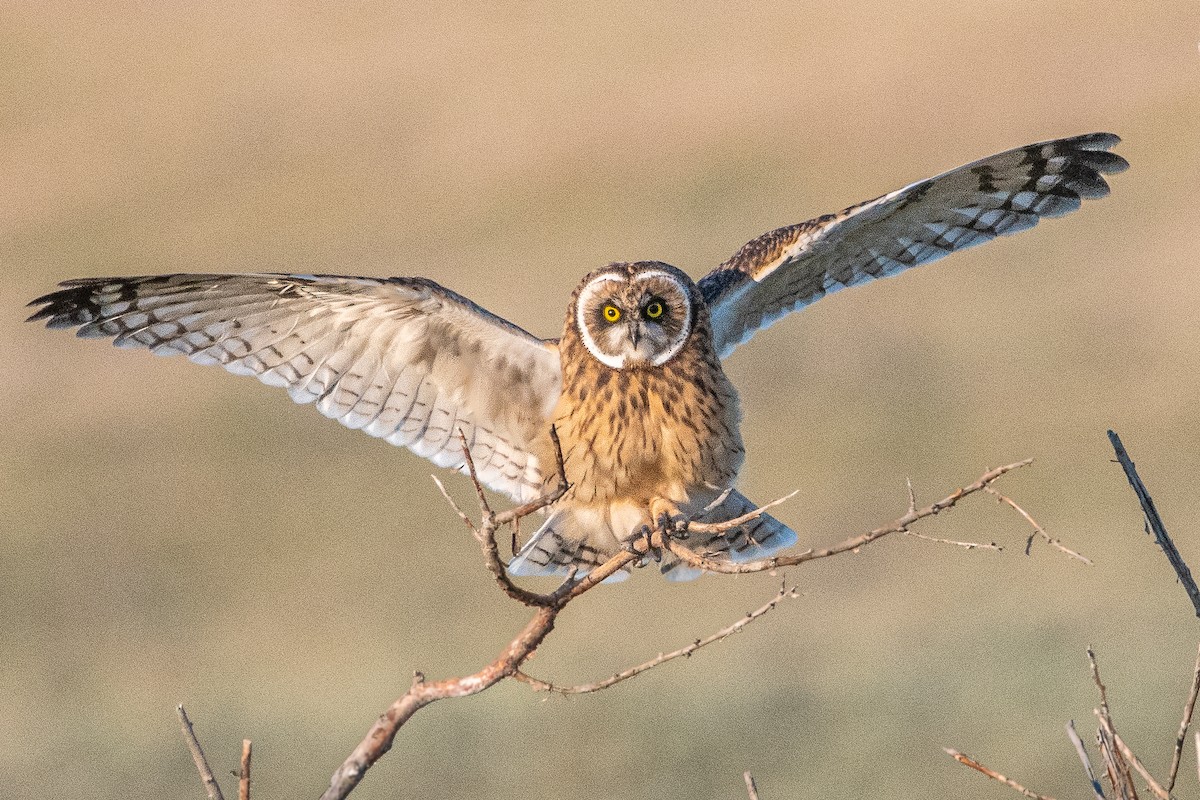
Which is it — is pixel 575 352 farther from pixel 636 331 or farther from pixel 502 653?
pixel 502 653

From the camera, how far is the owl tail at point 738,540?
6.63 m

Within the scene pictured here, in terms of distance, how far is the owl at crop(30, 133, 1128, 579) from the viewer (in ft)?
20.3

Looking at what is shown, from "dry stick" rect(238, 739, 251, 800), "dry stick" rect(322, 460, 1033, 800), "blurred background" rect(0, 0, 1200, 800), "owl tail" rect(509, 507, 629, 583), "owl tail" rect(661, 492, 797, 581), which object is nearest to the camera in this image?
"dry stick" rect(238, 739, 251, 800)

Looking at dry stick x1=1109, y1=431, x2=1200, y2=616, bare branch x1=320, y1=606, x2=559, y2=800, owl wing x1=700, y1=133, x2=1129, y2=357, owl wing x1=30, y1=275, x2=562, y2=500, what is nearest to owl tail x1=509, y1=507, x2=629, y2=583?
owl wing x1=30, y1=275, x2=562, y2=500

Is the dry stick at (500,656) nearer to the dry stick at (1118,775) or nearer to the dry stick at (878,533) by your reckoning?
the dry stick at (878,533)

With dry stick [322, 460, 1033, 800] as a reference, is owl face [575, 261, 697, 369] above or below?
above

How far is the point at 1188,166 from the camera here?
2148cm

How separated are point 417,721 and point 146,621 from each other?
2.73 metres

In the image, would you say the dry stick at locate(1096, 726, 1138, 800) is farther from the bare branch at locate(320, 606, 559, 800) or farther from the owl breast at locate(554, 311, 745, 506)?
the owl breast at locate(554, 311, 745, 506)

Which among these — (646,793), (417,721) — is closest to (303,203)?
(417,721)

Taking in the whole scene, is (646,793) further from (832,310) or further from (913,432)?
(832,310)

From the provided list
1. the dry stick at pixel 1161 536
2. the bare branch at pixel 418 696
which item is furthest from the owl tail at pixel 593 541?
the dry stick at pixel 1161 536

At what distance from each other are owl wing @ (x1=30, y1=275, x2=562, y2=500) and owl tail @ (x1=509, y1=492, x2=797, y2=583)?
20 centimetres

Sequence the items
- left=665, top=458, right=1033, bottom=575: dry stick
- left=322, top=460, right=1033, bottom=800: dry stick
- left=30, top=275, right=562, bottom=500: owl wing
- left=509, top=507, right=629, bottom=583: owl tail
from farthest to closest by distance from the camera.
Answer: left=509, top=507, right=629, bottom=583: owl tail, left=30, top=275, right=562, bottom=500: owl wing, left=665, top=458, right=1033, bottom=575: dry stick, left=322, top=460, right=1033, bottom=800: dry stick
